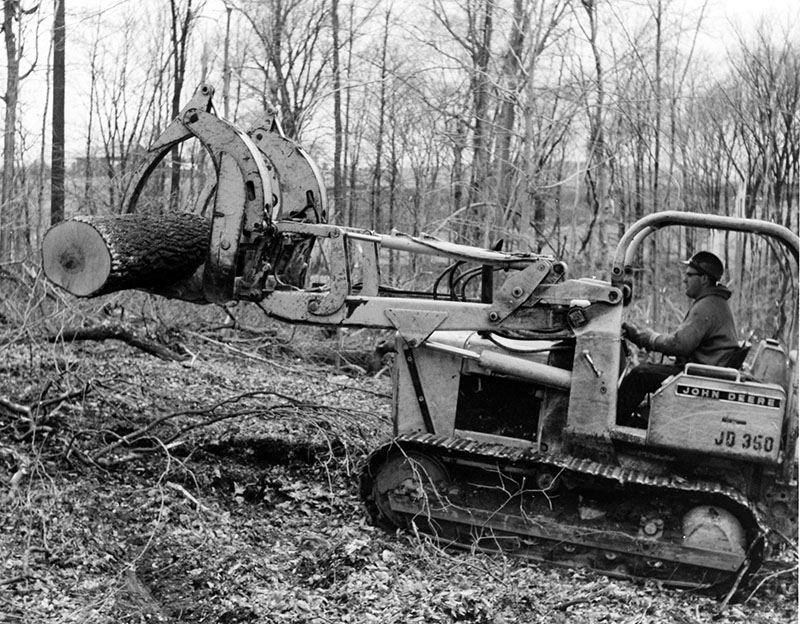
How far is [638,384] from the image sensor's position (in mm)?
5668

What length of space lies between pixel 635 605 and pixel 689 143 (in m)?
13.8

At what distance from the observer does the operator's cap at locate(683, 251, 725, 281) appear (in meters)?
5.71

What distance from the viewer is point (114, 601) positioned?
14.2ft

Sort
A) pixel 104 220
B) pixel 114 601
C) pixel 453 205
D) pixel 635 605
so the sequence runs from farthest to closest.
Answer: pixel 453 205 → pixel 104 220 → pixel 635 605 → pixel 114 601

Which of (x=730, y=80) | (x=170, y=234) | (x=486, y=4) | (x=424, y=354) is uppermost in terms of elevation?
(x=486, y=4)

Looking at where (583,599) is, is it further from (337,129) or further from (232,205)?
(337,129)

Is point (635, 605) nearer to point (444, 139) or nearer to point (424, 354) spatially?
point (424, 354)

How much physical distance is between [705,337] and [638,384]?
49 cm

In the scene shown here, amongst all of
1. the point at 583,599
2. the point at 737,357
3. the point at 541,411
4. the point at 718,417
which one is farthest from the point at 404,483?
the point at 737,357

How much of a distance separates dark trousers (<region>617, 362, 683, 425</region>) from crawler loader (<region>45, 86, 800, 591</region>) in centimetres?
13

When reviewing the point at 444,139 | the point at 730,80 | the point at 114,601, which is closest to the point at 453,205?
the point at 444,139

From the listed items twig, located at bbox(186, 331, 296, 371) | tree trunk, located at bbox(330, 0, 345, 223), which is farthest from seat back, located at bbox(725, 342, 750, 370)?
tree trunk, located at bbox(330, 0, 345, 223)

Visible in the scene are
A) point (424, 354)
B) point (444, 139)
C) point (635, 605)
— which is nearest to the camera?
point (635, 605)

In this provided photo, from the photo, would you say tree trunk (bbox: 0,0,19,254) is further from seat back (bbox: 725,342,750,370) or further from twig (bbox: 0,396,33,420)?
seat back (bbox: 725,342,750,370)
